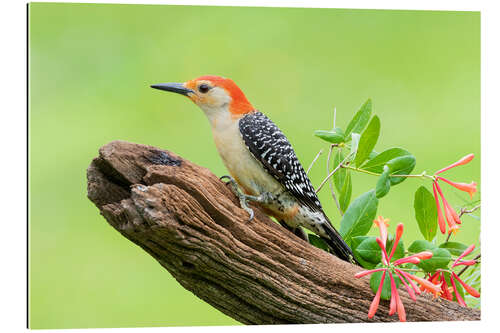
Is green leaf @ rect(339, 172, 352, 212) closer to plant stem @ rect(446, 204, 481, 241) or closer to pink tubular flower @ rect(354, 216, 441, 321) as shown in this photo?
pink tubular flower @ rect(354, 216, 441, 321)

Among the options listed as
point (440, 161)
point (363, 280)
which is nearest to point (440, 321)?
point (363, 280)

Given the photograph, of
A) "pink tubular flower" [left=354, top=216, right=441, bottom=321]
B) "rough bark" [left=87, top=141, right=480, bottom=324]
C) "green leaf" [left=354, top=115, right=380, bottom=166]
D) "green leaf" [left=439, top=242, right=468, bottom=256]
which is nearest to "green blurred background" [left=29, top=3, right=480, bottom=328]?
"green leaf" [left=439, top=242, right=468, bottom=256]

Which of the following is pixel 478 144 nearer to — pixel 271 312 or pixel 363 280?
pixel 363 280

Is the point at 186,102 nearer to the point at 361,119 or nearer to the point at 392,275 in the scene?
the point at 361,119

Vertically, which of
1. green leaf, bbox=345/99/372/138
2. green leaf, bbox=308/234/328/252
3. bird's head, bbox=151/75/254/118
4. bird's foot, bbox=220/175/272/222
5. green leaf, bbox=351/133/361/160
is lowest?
green leaf, bbox=308/234/328/252

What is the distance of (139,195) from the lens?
8.86 ft

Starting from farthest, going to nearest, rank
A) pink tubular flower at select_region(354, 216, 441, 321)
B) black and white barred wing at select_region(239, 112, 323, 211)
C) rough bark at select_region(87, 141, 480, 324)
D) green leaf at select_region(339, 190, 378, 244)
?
green leaf at select_region(339, 190, 378, 244)
black and white barred wing at select_region(239, 112, 323, 211)
pink tubular flower at select_region(354, 216, 441, 321)
rough bark at select_region(87, 141, 480, 324)

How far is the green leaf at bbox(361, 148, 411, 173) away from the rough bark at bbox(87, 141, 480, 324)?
0.65 metres

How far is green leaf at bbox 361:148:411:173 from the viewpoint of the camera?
11.9 ft

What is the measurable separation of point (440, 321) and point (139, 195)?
6.51ft

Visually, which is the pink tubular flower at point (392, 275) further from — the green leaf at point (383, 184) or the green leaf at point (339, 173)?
the green leaf at point (339, 173)

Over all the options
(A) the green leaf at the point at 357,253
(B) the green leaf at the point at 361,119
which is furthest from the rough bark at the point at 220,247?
(B) the green leaf at the point at 361,119

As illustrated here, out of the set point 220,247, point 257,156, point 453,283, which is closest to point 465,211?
point 453,283

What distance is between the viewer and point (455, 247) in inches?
149
